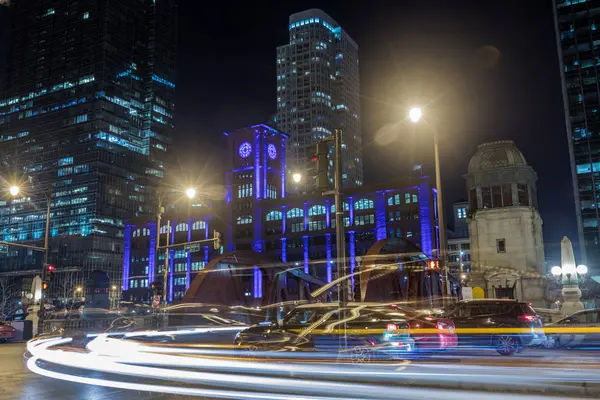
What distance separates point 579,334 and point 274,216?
8854cm

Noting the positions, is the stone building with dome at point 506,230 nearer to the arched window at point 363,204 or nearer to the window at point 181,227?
the arched window at point 363,204

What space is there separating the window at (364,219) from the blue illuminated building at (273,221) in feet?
0.63

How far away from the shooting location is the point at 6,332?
26438mm

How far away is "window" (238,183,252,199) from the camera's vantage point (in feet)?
352

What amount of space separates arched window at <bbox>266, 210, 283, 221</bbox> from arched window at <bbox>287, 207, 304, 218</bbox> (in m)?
1.77

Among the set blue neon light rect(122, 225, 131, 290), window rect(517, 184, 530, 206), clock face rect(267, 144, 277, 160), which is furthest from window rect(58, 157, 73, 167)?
window rect(517, 184, 530, 206)

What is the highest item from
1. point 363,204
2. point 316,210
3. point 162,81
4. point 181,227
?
point 162,81

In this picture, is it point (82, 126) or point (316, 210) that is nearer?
point (316, 210)

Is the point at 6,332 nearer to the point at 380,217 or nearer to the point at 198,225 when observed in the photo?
the point at 380,217

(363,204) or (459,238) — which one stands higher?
(363,204)

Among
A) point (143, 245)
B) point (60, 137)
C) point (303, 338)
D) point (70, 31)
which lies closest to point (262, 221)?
point (143, 245)

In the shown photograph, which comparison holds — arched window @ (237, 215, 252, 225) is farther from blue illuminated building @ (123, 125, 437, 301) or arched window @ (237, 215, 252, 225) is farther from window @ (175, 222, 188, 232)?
window @ (175, 222, 188, 232)

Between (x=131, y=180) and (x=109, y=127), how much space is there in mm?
16929

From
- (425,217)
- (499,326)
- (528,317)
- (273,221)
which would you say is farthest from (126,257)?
(528,317)
